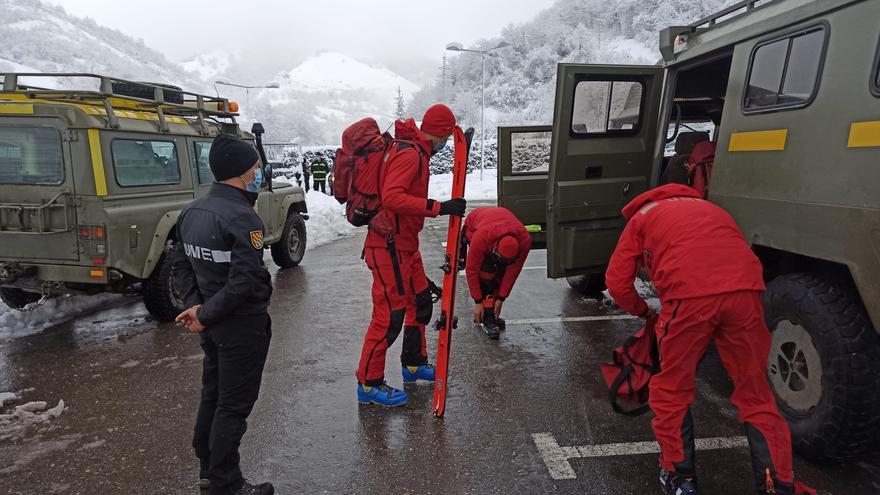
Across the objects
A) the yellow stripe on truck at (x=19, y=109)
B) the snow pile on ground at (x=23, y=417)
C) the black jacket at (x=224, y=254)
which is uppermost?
the yellow stripe on truck at (x=19, y=109)

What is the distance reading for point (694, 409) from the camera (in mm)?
3621

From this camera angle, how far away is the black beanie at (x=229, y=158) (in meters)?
2.52

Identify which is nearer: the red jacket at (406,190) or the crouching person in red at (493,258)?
the red jacket at (406,190)

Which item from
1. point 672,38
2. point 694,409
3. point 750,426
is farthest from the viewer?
point 672,38

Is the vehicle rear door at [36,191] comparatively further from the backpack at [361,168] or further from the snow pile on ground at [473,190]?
the snow pile on ground at [473,190]

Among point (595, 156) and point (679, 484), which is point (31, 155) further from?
point (679, 484)

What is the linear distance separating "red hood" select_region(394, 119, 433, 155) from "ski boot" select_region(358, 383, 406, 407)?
1667 millimetres

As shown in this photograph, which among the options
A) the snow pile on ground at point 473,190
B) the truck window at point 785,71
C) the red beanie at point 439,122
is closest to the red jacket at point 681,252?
the truck window at point 785,71

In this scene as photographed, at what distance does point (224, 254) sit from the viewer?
97.0 inches

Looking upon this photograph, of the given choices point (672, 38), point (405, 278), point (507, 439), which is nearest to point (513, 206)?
point (672, 38)

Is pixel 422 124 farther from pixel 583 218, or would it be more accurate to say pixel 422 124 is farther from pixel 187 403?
pixel 187 403

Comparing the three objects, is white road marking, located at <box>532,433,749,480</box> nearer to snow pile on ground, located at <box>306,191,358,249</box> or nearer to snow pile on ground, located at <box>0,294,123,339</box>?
snow pile on ground, located at <box>0,294,123,339</box>

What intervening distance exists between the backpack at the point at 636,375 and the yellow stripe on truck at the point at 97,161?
14.9 feet

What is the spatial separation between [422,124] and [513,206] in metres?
2.93
